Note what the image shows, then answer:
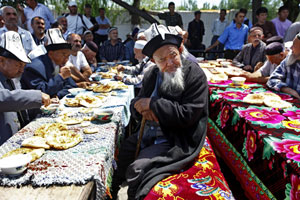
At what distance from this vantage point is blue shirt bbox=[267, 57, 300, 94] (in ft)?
8.97

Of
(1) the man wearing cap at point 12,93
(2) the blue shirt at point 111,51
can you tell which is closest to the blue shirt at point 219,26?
(2) the blue shirt at point 111,51

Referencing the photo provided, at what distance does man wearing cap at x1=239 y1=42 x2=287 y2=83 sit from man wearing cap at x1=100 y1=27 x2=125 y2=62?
13.6 feet

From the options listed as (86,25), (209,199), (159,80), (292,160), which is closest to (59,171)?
(209,199)

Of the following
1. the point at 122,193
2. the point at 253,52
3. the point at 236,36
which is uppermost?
the point at 236,36

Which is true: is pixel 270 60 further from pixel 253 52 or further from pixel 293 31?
pixel 293 31

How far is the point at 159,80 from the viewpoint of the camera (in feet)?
7.55

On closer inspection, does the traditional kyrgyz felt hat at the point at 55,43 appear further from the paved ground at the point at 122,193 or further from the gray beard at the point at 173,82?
the paved ground at the point at 122,193

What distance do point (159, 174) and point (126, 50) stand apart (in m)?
5.89

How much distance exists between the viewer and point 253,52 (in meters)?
4.90

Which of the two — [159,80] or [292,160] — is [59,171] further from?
[292,160]

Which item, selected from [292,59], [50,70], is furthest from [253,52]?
[50,70]

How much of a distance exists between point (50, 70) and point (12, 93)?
3.51 ft

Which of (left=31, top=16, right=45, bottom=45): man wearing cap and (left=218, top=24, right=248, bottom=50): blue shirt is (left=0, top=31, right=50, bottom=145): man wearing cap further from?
(left=218, top=24, right=248, bottom=50): blue shirt

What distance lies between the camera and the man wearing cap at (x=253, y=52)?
475 centimetres
